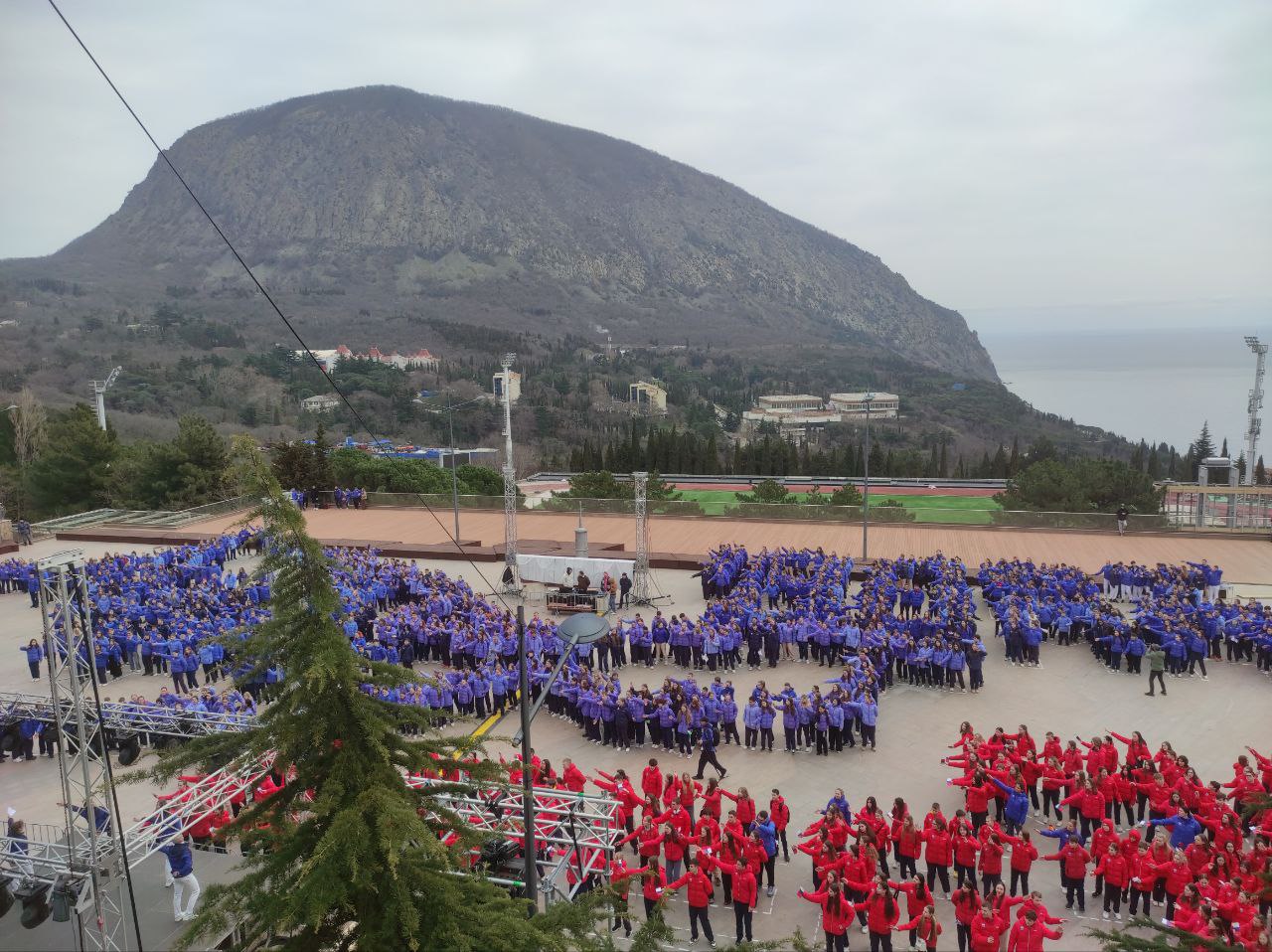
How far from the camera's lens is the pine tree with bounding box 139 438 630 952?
581 centimetres

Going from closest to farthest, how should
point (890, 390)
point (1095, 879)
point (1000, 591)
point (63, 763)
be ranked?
point (63, 763) → point (1095, 879) → point (1000, 591) → point (890, 390)

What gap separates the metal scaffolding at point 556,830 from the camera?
33.0 ft

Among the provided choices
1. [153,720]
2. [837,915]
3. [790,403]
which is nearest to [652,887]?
[837,915]

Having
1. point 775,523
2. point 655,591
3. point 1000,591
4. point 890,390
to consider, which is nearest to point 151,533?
point 655,591

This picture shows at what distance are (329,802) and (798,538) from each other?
2870 centimetres

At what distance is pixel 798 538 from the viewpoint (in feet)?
110

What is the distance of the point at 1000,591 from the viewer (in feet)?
74.5

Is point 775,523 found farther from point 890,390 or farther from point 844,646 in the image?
point 890,390

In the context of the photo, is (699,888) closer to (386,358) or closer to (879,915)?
(879,915)

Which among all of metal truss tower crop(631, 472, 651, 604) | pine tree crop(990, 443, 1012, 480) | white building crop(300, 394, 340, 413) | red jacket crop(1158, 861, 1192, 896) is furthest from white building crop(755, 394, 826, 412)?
red jacket crop(1158, 861, 1192, 896)

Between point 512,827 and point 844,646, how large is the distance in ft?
37.1

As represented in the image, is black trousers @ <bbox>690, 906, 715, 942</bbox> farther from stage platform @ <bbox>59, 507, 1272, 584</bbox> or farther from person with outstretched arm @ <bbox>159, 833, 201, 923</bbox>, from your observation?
stage platform @ <bbox>59, 507, 1272, 584</bbox>

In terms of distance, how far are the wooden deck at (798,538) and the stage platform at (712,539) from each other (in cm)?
3

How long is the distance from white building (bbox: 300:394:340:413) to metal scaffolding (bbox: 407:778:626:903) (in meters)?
126
